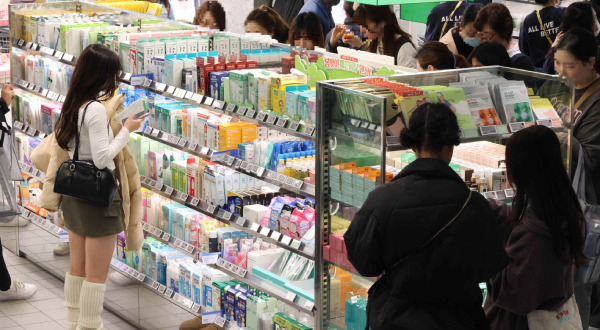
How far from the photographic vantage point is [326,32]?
11.2m

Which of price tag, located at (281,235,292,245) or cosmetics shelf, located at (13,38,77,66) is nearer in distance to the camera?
price tag, located at (281,235,292,245)

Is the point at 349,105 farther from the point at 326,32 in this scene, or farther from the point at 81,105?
the point at 326,32

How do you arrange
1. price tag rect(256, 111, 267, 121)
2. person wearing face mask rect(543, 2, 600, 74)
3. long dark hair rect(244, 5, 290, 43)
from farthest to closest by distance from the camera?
1. long dark hair rect(244, 5, 290, 43)
2. person wearing face mask rect(543, 2, 600, 74)
3. price tag rect(256, 111, 267, 121)

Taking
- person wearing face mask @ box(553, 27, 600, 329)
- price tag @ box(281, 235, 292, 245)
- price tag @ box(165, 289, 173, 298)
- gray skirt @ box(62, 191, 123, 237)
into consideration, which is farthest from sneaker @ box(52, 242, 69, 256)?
person wearing face mask @ box(553, 27, 600, 329)

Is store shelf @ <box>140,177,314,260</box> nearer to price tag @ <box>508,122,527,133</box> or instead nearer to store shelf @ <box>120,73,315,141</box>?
store shelf @ <box>120,73,315,141</box>

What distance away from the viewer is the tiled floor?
271 inches

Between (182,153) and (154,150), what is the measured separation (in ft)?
0.89

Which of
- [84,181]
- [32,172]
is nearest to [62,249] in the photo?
[32,172]

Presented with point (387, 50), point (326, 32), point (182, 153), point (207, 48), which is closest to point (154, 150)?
point (182, 153)

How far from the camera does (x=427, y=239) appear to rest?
3650mm

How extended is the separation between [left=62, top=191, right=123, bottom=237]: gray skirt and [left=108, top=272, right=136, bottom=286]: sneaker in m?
1.42

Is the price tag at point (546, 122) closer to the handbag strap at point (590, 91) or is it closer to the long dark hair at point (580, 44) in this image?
the long dark hair at point (580, 44)

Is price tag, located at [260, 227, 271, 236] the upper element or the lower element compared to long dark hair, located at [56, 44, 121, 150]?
lower

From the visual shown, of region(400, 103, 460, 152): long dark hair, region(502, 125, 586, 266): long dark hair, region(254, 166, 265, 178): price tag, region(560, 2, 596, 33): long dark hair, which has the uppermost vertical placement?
region(560, 2, 596, 33): long dark hair
